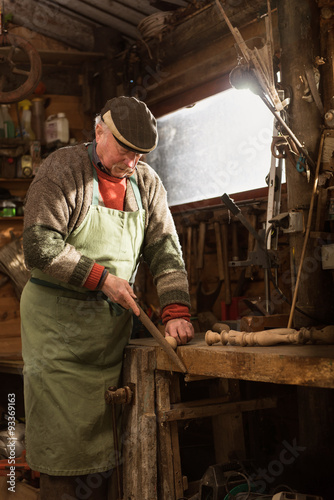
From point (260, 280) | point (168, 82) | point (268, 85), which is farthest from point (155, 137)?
point (168, 82)

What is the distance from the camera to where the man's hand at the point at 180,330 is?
97.0 inches

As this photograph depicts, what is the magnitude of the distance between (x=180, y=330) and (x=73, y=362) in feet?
1.61

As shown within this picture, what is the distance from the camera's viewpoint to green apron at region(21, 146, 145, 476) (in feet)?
8.18

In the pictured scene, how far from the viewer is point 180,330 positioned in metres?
2.49

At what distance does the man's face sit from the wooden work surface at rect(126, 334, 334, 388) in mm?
810

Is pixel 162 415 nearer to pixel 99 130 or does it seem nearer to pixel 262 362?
pixel 262 362

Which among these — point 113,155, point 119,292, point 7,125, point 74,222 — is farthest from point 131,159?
point 7,125

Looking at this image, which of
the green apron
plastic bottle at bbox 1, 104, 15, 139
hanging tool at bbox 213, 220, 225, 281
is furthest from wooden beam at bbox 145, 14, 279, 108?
the green apron

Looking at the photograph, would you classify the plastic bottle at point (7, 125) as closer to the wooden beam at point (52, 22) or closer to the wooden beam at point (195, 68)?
the wooden beam at point (52, 22)

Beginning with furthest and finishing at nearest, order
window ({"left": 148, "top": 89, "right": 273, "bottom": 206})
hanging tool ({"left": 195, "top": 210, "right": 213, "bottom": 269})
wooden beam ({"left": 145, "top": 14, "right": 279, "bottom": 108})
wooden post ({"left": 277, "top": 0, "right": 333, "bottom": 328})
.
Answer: hanging tool ({"left": 195, "top": 210, "right": 213, "bottom": 269}), wooden beam ({"left": 145, "top": 14, "right": 279, "bottom": 108}), window ({"left": 148, "top": 89, "right": 273, "bottom": 206}), wooden post ({"left": 277, "top": 0, "right": 333, "bottom": 328})

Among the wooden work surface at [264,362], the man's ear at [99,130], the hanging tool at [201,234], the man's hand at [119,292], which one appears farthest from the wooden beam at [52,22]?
the wooden work surface at [264,362]

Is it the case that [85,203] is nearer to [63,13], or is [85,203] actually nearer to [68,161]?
[68,161]

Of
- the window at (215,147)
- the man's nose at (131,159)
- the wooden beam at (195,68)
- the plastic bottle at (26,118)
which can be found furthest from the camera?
the plastic bottle at (26,118)

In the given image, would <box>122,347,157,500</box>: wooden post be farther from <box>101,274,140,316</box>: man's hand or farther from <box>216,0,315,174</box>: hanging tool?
<box>216,0,315,174</box>: hanging tool
